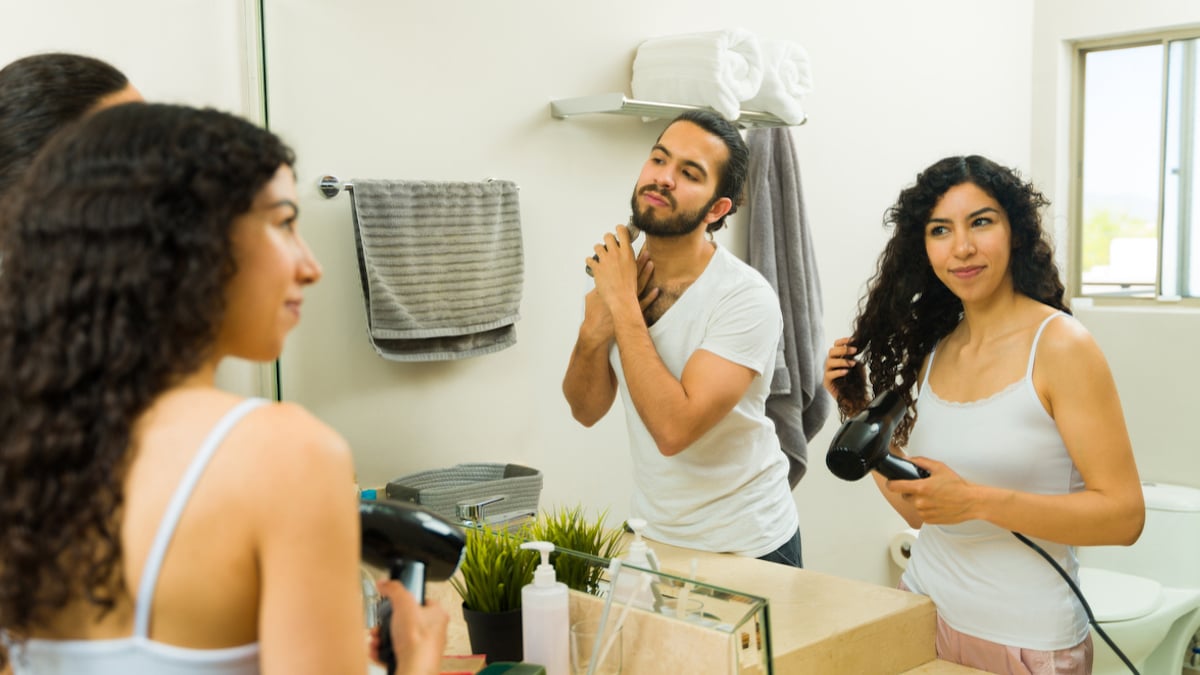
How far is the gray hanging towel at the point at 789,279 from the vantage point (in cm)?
176

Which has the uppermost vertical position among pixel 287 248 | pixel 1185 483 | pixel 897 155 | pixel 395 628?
pixel 897 155

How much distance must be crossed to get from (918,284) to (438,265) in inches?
30.4

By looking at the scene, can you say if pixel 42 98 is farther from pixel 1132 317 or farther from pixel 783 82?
pixel 1132 317

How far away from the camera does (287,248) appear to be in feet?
2.00

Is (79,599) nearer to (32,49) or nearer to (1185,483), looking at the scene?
(32,49)

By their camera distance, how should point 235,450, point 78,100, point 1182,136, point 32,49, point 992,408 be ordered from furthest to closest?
point 1182,136
point 992,408
point 32,49
point 78,100
point 235,450

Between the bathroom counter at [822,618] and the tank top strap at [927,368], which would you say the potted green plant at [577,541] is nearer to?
the bathroom counter at [822,618]

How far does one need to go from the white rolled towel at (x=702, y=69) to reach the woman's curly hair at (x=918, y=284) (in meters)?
0.35

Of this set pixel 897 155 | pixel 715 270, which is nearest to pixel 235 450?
pixel 715 270

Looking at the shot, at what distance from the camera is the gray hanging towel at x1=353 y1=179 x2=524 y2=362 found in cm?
154

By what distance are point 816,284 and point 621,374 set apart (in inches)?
17.6

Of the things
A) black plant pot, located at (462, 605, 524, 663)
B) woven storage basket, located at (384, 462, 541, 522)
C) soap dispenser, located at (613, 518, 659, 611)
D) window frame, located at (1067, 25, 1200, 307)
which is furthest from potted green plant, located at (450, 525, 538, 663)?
window frame, located at (1067, 25, 1200, 307)

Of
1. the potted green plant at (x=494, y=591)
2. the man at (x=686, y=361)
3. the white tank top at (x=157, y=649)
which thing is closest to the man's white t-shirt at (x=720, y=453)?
the man at (x=686, y=361)

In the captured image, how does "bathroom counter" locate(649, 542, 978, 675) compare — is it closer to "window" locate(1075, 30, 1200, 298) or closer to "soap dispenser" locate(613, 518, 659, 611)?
"soap dispenser" locate(613, 518, 659, 611)
